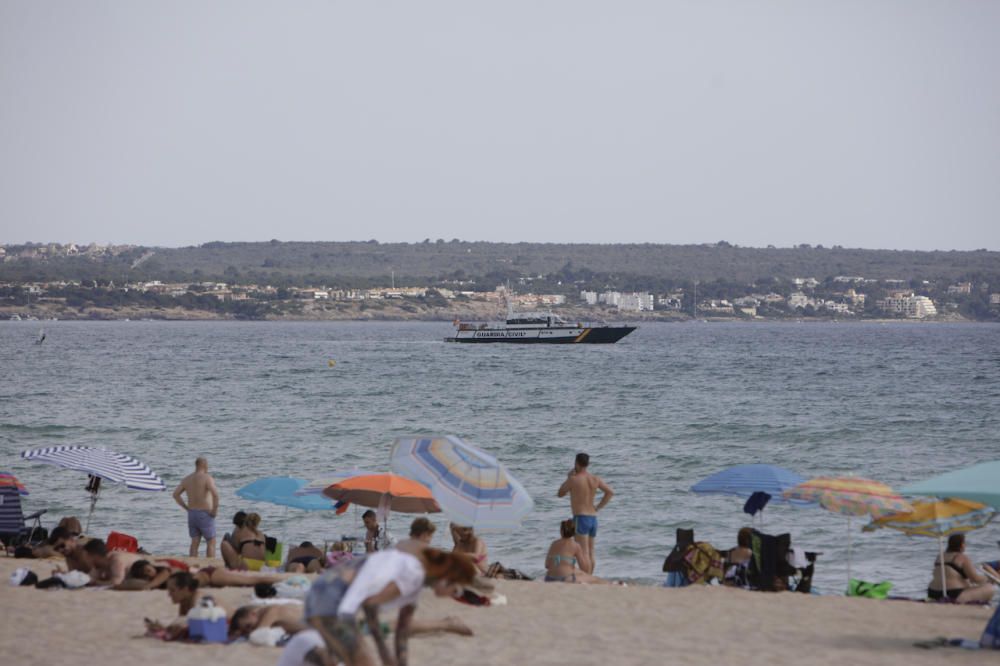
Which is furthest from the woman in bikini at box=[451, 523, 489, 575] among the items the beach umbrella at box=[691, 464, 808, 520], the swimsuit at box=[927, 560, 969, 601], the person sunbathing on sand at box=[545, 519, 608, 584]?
the swimsuit at box=[927, 560, 969, 601]

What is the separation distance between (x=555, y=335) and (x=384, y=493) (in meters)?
94.4

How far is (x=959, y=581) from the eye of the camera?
1343cm

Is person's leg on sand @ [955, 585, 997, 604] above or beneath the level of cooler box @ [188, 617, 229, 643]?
beneath

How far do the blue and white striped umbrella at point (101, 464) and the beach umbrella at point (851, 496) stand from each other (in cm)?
732

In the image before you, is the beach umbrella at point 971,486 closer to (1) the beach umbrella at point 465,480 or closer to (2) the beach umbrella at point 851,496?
(2) the beach umbrella at point 851,496

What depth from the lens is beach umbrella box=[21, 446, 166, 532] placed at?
15211 mm

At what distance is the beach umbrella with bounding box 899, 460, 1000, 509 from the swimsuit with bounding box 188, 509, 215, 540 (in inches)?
321

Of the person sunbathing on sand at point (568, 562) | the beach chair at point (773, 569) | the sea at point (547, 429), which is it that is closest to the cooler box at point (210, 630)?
the person sunbathing on sand at point (568, 562)

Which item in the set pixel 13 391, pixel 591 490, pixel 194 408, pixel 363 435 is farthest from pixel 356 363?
pixel 591 490

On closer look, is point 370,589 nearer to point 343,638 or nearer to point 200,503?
point 343,638

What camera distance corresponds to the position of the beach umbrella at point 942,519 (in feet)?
43.8

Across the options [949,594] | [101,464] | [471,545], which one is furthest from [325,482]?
[949,594]

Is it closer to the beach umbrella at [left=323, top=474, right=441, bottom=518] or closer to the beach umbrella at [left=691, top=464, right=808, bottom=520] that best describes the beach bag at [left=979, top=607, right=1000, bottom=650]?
the beach umbrella at [left=691, top=464, right=808, bottom=520]

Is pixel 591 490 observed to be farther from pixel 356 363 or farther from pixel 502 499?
pixel 356 363
